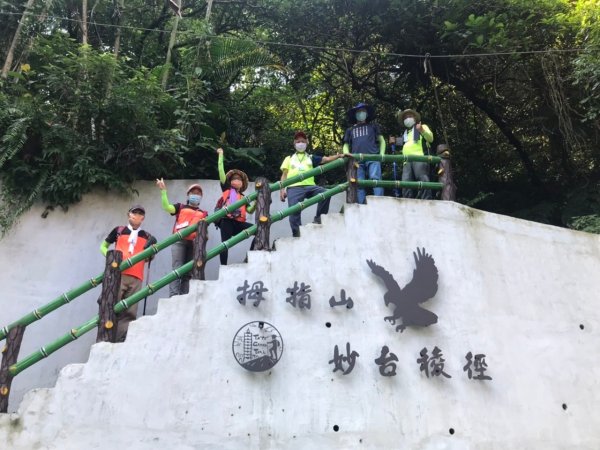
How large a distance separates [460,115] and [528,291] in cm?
561

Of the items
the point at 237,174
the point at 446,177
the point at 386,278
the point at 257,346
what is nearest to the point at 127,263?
the point at 257,346

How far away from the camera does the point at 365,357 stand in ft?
15.3

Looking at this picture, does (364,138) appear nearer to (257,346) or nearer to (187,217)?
(187,217)

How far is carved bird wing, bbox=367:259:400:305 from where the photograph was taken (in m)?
4.93

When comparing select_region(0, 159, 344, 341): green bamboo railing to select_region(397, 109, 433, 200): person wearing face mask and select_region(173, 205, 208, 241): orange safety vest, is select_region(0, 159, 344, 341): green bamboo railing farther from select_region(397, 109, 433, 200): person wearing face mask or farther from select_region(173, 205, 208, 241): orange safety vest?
select_region(397, 109, 433, 200): person wearing face mask

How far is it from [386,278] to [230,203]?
1.96 meters

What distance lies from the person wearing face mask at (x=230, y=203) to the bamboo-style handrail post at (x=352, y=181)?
1008mm

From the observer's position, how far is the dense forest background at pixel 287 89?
601 cm

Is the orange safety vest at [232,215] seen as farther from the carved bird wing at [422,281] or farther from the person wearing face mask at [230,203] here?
the carved bird wing at [422,281]

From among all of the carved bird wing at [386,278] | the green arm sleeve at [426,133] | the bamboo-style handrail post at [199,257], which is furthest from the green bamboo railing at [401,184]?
the bamboo-style handrail post at [199,257]

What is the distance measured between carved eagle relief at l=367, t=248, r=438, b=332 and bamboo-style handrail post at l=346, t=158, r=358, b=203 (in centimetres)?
70

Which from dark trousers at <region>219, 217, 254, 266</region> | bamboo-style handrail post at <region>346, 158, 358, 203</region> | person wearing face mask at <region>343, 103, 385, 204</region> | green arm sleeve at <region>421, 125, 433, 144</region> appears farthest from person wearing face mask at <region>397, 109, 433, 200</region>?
dark trousers at <region>219, 217, 254, 266</region>

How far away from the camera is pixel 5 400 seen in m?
4.12

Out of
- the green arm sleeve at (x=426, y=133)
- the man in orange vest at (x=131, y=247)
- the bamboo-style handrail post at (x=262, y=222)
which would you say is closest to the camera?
the bamboo-style handrail post at (x=262, y=222)
